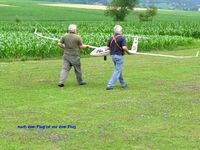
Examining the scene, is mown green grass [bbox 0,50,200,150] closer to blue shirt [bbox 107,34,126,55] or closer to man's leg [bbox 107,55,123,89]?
man's leg [bbox 107,55,123,89]

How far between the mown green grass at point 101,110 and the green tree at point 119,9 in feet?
238

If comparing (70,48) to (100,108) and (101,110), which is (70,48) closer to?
(100,108)

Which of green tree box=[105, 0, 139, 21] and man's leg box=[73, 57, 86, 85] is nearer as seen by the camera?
man's leg box=[73, 57, 86, 85]

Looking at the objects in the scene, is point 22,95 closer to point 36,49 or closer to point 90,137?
point 90,137

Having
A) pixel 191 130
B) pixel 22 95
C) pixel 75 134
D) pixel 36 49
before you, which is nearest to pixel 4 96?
pixel 22 95

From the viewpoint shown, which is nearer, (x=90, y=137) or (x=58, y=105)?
(x=90, y=137)

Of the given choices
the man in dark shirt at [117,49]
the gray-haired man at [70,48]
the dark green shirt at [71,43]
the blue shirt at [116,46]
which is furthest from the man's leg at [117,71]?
the dark green shirt at [71,43]

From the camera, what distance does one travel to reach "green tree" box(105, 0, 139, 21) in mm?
91375

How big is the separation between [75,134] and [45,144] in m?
0.84

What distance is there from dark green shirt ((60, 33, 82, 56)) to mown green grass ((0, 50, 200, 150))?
3.44ft

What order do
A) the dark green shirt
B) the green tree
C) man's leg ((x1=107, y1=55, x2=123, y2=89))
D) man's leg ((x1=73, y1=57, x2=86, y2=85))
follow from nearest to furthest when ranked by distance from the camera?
man's leg ((x1=107, y1=55, x2=123, y2=89)) → the dark green shirt → man's leg ((x1=73, y1=57, x2=86, y2=85)) → the green tree

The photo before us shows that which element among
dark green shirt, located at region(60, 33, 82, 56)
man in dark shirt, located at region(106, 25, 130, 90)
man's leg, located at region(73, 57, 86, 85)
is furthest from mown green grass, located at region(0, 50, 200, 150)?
dark green shirt, located at region(60, 33, 82, 56)

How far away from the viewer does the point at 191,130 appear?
9.99 m

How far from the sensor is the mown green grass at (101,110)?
918 cm
